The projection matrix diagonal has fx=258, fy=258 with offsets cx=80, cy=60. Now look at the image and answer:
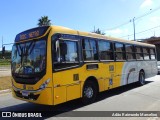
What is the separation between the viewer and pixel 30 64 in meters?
8.75

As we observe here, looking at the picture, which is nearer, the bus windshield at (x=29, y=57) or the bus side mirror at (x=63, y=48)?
the bus windshield at (x=29, y=57)

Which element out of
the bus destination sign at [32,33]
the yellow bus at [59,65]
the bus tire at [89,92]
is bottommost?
the bus tire at [89,92]

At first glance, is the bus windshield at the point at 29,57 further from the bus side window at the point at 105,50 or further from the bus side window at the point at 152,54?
the bus side window at the point at 152,54

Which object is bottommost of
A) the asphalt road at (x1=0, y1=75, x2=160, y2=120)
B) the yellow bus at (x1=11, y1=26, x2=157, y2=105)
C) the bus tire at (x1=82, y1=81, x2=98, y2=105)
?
the asphalt road at (x1=0, y1=75, x2=160, y2=120)

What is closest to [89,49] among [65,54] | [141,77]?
[65,54]

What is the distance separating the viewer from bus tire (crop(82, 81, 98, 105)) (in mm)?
10160

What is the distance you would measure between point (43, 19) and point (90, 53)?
49999 mm

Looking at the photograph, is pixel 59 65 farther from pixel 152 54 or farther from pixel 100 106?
pixel 152 54

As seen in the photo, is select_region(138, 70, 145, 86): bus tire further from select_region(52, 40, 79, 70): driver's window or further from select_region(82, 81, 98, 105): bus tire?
select_region(52, 40, 79, 70): driver's window

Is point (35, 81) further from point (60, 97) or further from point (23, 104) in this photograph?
point (23, 104)

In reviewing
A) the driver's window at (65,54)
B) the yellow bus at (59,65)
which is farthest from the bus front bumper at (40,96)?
the driver's window at (65,54)

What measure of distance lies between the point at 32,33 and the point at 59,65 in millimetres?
1521

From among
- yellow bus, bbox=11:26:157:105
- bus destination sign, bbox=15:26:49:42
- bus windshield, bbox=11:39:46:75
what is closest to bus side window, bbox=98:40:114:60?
yellow bus, bbox=11:26:157:105

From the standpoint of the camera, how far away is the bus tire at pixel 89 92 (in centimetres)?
1016
